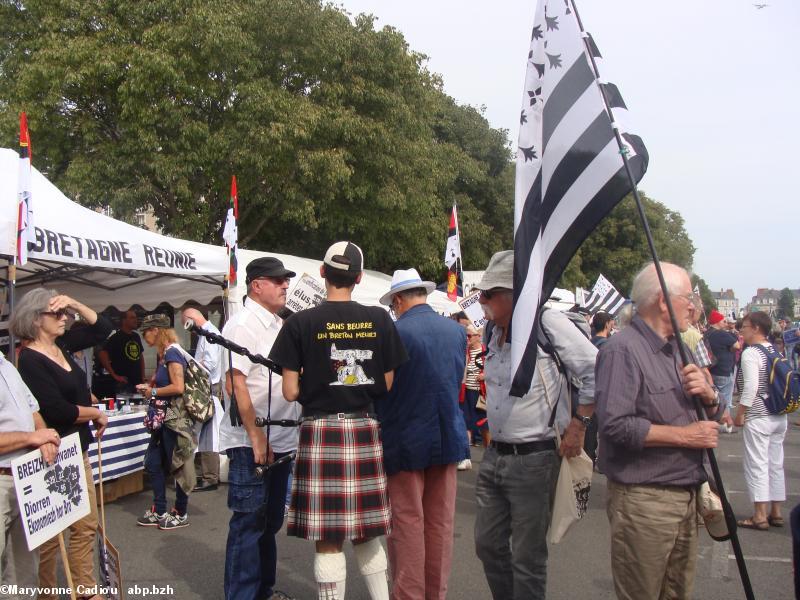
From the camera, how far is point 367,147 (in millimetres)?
19234

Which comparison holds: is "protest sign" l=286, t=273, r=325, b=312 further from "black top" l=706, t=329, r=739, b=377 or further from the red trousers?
"black top" l=706, t=329, r=739, b=377

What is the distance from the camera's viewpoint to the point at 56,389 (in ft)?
13.4

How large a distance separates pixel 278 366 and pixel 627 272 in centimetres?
4223

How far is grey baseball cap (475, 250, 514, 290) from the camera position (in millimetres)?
3770

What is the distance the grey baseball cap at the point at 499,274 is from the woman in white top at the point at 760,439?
3.83 meters

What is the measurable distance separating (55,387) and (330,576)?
73.9 inches

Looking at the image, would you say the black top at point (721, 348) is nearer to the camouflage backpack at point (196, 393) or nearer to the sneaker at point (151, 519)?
the camouflage backpack at point (196, 393)

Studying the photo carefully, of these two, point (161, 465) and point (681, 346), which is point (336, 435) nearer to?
point (681, 346)

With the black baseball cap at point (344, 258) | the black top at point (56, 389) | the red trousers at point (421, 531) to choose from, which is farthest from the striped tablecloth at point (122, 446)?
the black baseball cap at point (344, 258)

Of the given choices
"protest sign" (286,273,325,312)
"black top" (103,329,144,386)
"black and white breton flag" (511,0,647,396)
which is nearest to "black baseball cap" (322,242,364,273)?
"black and white breton flag" (511,0,647,396)

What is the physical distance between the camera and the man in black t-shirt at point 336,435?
138 inches

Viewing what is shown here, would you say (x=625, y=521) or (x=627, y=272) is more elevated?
(x=627, y=272)

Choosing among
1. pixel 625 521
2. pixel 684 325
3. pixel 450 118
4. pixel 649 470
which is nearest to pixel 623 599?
pixel 625 521

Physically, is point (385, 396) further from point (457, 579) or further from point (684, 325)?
point (457, 579)
